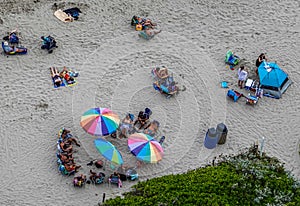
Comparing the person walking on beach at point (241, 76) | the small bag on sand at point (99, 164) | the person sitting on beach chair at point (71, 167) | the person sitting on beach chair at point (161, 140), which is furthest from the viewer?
the person walking on beach at point (241, 76)

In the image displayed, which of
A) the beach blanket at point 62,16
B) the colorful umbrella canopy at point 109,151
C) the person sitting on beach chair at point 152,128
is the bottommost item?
the beach blanket at point 62,16

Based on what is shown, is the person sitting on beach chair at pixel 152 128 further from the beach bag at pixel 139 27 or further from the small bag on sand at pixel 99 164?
the beach bag at pixel 139 27

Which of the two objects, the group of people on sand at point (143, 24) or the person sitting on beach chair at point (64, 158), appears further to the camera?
the group of people on sand at point (143, 24)

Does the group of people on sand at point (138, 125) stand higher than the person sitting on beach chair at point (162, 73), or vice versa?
the person sitting on beach chair at point (162, 73)

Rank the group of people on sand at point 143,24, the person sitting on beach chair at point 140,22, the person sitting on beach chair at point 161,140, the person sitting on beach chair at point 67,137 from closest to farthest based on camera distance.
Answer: the person sitting on beach chair at point 67,137 < the person sitting on beach chair at point 161,140 < the group of people on sand at point 143,24 < the person sitting on beach chair at point 140,22

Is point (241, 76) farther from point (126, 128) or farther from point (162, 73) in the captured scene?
point (126, 128)

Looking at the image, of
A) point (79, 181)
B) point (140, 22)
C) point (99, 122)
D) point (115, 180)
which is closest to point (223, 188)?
point (115, 180)

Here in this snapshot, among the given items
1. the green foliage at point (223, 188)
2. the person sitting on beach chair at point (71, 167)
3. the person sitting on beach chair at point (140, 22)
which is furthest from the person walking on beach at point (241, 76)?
the person sitting on beach chair at point (71, 167)

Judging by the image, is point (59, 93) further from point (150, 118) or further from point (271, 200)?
point (271, 200)
